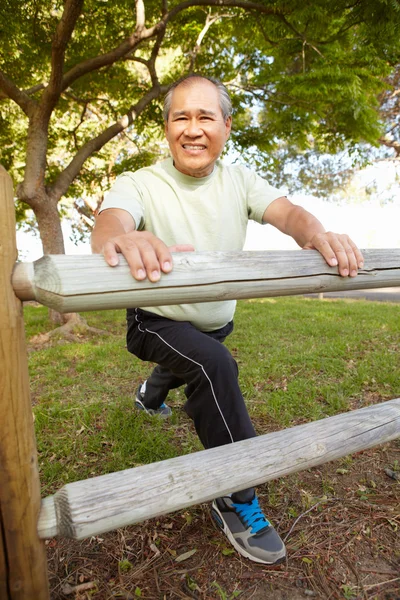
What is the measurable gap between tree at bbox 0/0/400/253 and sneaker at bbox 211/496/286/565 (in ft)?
15.3

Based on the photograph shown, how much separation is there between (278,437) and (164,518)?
36.6 inches

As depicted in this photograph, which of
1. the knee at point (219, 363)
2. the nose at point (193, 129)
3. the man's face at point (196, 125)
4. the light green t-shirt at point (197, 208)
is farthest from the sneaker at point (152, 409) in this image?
the nose at point (193, 129)

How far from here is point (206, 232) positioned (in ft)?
7.14

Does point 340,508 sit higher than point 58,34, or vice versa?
point 58,34

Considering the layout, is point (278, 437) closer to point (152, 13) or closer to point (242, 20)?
point (242, 20)

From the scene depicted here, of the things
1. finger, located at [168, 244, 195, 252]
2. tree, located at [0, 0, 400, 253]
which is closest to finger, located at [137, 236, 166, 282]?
finger, located at [168, 244, 195, 252]

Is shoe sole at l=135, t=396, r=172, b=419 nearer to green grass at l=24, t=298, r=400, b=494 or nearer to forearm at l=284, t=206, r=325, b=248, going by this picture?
green grass at l=24, t=298, r=400, b=494

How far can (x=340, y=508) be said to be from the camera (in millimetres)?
2078

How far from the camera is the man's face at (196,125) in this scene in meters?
2.10

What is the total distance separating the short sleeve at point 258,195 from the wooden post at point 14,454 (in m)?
1.40

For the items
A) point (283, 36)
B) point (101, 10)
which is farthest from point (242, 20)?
point (101, 10)

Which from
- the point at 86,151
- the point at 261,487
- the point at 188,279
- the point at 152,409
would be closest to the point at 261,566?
the point at 261,487

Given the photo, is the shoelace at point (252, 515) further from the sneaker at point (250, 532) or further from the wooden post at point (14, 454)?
the wooden post at point (14, 454)

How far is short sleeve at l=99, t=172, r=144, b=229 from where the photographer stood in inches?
76.1
